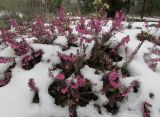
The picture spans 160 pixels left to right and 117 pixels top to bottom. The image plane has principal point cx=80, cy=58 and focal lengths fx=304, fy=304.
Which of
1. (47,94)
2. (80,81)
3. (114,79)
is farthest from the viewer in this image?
(47,94)

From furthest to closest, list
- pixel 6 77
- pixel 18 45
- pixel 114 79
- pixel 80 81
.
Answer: pixel 18 45, pixel 6 77, pixel 114 79, pixel 80 81

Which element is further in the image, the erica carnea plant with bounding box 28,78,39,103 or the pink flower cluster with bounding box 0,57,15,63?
the pink flower cluster with bounding box 0,57,15,63

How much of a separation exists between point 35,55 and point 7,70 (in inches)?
17.0

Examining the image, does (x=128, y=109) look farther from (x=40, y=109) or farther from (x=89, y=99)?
(x=40, y=109)

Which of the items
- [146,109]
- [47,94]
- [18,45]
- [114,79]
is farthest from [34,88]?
[146,109]

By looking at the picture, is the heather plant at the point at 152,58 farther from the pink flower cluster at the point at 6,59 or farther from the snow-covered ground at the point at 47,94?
the pink flower cluster at the point at 6,59

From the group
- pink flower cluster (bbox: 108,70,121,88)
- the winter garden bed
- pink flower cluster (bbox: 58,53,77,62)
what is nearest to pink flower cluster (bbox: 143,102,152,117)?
the winter garden bed

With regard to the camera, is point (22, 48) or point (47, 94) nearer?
point (47, 94)

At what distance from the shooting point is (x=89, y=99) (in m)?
3.90

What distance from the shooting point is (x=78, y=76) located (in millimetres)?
3748

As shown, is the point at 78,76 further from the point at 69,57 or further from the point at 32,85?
the point at 32,85

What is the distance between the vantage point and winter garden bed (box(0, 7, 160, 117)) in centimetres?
374

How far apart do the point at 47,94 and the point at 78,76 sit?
18.3 inches

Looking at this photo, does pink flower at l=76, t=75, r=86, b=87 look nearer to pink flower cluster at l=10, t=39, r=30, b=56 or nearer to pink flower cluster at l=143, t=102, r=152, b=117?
pink flower cluster at l=143, t=102, r=152, b=117
